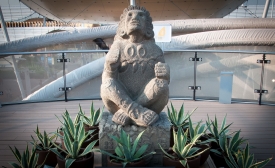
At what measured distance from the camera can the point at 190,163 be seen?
6.84ft

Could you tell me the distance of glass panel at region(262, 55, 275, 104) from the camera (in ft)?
14.7

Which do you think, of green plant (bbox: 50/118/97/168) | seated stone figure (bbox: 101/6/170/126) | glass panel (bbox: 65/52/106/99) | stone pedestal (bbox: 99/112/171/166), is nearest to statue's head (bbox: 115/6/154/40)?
seated stone figure (bbox: 101/6/170/126)

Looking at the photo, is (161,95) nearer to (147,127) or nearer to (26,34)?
(147,127)

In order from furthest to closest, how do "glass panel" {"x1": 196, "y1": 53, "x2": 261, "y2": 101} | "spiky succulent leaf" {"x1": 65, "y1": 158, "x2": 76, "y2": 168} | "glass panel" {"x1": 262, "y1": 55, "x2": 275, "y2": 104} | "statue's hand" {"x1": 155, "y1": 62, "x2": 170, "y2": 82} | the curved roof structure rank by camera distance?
the curved roof structure
"glass panel" {"x1": 196, "y1": 53, "x2": 261, "y2": 101}
"glass panel" {"x1": 262, "y1": 55, "x2": 275, "y2": 104}
"statue's hand" {"x1": 155, "y1": 62, "x2": 170, "y2": 82}
"spiky succulent leaf" {"x1": 65, "y1": 158, "x2": 76, "y2": 168}

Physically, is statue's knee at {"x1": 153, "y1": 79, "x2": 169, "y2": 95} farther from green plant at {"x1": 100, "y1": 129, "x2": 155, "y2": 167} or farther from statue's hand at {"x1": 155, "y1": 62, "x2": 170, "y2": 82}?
green plant at {"x1": 100, "y1": 129, "x2": 155, "y2": 167}

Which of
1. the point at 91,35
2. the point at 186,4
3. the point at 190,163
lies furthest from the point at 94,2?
the point at 190,163

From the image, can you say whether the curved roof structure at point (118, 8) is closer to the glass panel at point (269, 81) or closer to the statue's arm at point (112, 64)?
the glass panel at point (269, 81)

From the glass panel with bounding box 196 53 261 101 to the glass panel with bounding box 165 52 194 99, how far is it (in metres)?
0.18

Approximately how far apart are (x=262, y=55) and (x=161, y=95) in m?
3.12

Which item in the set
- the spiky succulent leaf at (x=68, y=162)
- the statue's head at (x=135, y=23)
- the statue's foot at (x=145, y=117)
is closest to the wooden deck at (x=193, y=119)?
the spiky succulent leaf at (x=68, y=162)

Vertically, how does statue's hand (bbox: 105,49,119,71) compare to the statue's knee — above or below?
above

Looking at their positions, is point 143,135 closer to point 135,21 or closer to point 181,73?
point 135,21

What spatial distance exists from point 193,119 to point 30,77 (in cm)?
315

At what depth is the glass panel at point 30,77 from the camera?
4.53 m
